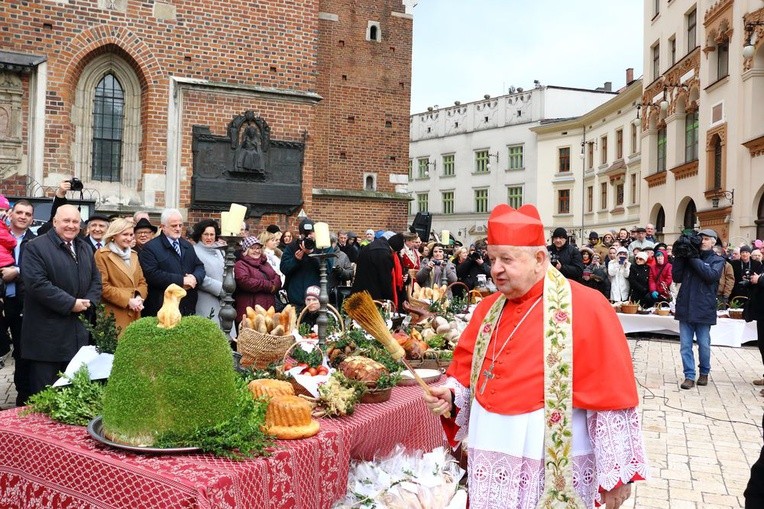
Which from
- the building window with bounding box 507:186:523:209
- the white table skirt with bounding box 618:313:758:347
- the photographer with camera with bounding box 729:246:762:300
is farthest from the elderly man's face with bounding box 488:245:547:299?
the building window with bounding box 507:186:523:209

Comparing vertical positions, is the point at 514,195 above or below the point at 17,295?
above

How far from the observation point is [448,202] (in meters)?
57.0

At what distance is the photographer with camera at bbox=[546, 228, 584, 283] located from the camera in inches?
436

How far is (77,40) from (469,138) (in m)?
42.1

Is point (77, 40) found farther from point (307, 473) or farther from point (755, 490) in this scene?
point (755, 490)

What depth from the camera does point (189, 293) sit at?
24.3ft

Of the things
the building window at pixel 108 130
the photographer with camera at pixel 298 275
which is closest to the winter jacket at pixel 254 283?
the photographer with camera at pixel 298 275

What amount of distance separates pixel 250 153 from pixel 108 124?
3.08m

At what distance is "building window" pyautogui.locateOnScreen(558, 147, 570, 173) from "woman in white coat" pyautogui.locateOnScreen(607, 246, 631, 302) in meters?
33.9

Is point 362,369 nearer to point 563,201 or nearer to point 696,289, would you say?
point 696,289

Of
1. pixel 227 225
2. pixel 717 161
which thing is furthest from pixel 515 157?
pixel 227 225

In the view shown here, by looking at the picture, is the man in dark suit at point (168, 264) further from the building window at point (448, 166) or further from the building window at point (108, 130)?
the building window at point (448, 166)

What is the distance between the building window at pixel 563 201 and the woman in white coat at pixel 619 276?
1311 inches

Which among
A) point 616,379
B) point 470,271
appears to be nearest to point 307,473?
point 616,379
